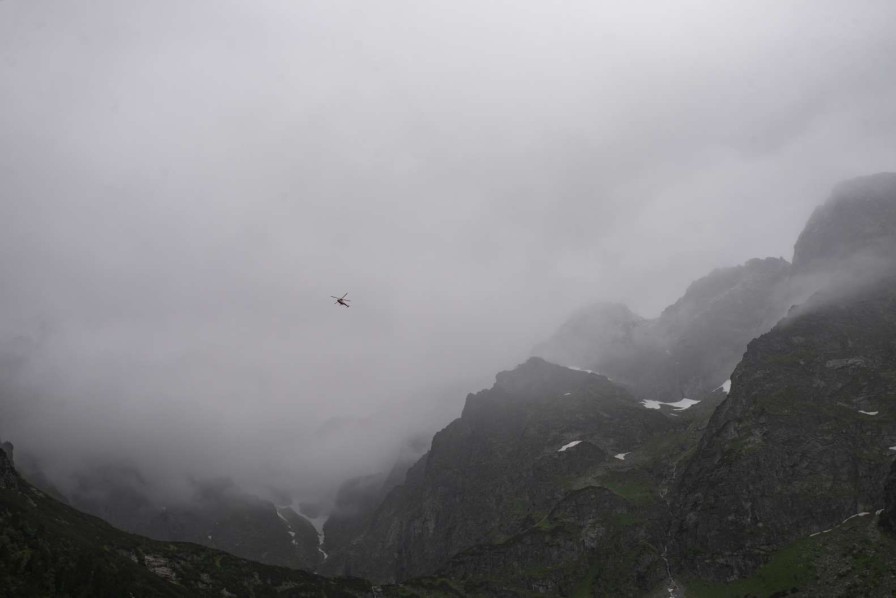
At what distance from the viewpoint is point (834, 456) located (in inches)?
7741

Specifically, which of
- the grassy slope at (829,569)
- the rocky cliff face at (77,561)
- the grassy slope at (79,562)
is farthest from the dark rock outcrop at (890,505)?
the grassy slope at (79,562)

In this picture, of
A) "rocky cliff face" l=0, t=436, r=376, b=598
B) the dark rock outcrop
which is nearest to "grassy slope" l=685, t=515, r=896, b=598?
the dark rock outcrop

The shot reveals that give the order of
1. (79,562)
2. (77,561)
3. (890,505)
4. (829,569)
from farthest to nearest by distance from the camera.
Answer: (890,505)
(829,569)
(77,561)
(79,562)

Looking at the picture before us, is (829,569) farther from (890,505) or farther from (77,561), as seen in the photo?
(77,561)

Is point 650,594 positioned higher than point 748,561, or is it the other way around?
point 748,561

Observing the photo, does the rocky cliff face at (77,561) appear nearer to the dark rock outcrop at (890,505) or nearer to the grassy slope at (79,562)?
the grassy slope at (79,562)

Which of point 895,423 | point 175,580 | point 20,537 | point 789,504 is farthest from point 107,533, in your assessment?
point 895,423

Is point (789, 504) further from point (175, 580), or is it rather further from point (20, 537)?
point (20, 537)

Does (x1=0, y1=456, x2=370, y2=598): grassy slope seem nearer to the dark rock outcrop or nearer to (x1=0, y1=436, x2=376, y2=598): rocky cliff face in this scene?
(x1=0, y1=436, x2=376, y2=598): rocky cliff face

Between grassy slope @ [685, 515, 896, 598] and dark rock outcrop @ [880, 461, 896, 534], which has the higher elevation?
dark rock outcrop @ [880, 461, 896, 534]

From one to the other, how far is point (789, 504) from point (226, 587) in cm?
17395

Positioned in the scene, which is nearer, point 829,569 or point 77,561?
point 77,561

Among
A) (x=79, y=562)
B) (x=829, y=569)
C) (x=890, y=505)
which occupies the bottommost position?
(x=79, y=562)

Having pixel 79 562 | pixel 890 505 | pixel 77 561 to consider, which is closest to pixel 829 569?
pixel 890 505
